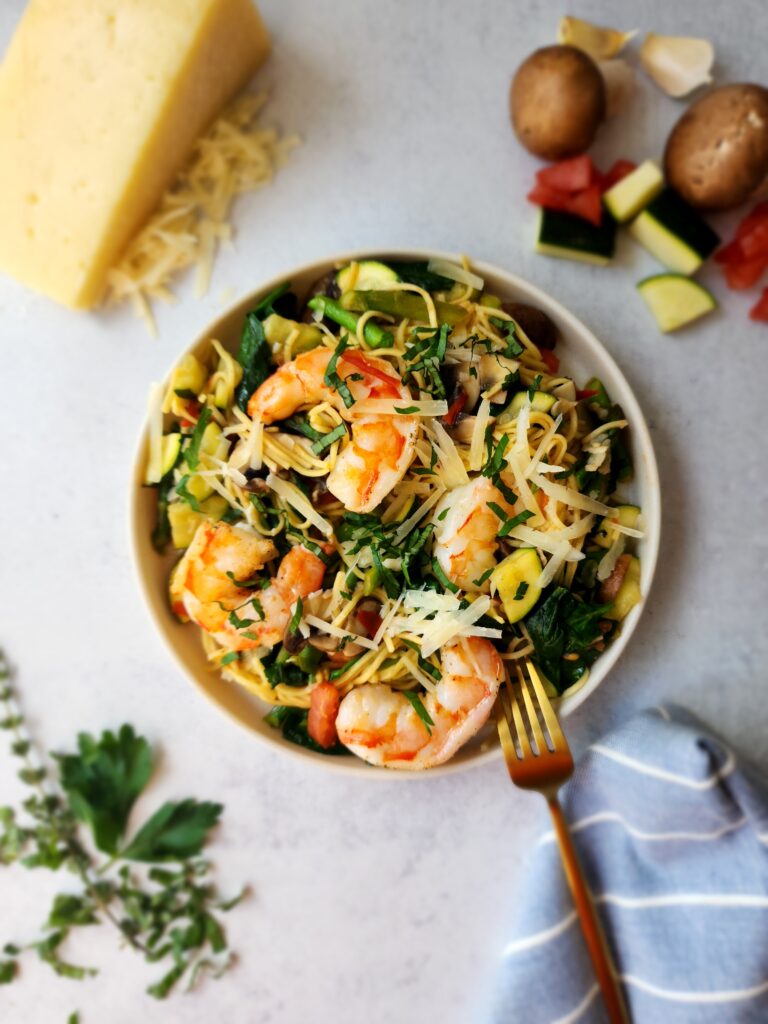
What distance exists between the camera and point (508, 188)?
2.78 meters

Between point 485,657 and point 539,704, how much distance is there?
235mm

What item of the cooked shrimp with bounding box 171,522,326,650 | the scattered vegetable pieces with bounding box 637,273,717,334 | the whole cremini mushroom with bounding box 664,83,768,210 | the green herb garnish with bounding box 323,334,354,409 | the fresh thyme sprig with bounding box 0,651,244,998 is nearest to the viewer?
the green herb garnish with bounding box 323,334,354,409

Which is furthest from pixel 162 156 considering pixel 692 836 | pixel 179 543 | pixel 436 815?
pixel 692 836

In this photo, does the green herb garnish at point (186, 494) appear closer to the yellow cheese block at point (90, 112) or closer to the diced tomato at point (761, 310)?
the yellow cheese block at point (90, 112)

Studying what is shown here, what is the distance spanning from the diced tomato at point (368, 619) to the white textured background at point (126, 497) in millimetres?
729

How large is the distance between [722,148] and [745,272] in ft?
1.33

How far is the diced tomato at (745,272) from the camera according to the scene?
270cm

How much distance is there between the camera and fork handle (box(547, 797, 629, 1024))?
250 centimetres

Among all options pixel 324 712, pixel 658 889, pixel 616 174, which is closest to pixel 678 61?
pixel 616 174

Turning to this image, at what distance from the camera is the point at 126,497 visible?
279cm

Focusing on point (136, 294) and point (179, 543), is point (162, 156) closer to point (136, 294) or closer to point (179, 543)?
point (136, 294)

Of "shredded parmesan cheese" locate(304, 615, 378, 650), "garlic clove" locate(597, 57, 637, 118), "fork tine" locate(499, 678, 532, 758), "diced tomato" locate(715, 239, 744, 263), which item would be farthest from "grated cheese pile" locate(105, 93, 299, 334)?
"fork tine" locate(499, 678, 532, 758)

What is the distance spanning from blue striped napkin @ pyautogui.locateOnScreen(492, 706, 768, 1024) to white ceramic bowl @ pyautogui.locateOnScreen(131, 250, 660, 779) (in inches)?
16.5

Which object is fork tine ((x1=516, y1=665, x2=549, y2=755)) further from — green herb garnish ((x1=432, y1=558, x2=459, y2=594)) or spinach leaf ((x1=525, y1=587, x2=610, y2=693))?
green herb garnish ((x1=432, y1=558, x2=459, y2=594))
